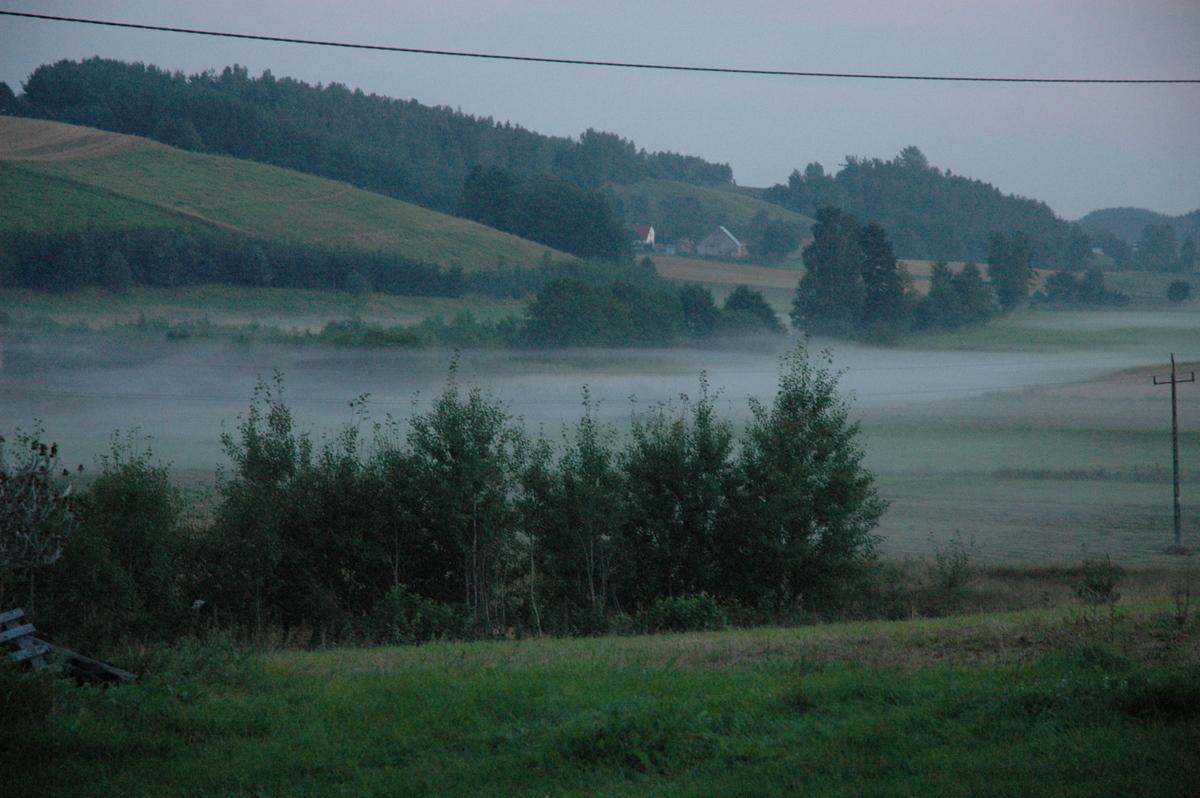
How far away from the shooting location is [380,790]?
25.6ft

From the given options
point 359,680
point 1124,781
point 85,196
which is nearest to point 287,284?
point 85,196

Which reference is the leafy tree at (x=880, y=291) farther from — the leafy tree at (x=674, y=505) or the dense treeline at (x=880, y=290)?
the leafy tree at (x=674, y=505)

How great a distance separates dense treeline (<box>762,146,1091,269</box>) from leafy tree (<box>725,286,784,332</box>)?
95.0 feet

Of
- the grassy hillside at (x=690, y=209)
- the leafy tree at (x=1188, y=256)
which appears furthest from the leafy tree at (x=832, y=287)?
the leafy tree at (x=1188, y=256)

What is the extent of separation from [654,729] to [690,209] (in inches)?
6371

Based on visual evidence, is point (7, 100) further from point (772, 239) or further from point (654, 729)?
point (654, 729)

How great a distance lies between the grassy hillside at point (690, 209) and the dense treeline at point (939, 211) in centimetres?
952

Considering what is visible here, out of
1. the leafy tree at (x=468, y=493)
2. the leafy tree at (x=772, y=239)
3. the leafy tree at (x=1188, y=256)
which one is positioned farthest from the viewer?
the leafy tree at (x=772, y=239)

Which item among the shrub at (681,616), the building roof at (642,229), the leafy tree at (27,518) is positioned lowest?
the shrub at (681,616)

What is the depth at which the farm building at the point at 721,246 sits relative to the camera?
149 meters

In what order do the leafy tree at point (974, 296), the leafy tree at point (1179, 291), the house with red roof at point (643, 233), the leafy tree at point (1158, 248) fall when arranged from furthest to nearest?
the house with red roof at point (643, 233)
the leafy tree at point (974, 296)
the leafy tree at point (1158, 248)
the leafy tree at point (1179, 291)

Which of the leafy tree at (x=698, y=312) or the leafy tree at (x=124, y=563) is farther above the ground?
the leafy tree at (x=698, y=312)

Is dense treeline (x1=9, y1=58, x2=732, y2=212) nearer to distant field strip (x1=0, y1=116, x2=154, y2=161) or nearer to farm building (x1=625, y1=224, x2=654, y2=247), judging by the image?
distant field strip (x1=0, y1=116, x2=154, y2=161)

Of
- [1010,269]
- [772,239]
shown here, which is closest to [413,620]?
[1010,269]
